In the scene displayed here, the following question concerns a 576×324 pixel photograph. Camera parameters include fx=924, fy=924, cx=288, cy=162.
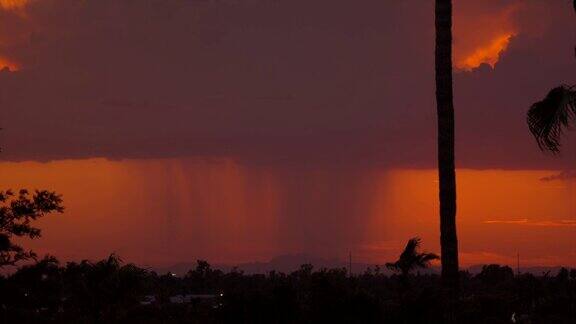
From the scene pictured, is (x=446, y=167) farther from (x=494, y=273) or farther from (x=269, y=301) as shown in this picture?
(x=494, y=273)

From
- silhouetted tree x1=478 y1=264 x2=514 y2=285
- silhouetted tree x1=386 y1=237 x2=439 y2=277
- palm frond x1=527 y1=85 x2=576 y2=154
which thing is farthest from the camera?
silhouetted tree x1=478 y1=264 x2=514 y2=285

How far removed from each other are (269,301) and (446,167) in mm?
4517

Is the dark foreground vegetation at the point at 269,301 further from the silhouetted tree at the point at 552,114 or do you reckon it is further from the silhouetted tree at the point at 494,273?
the silhouetted tree at the point at 494,273

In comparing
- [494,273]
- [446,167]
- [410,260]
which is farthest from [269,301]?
[494,273]

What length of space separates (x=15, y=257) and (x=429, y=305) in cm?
1366

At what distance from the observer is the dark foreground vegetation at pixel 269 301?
17.8 m

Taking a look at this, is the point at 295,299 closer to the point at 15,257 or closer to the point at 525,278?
the point at 15,257

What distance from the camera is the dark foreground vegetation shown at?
701 inches

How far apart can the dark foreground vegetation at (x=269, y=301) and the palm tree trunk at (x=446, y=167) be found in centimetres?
63

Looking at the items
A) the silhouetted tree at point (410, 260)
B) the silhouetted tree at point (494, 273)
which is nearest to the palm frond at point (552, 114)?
the silhouetted tree at point (410, 260)

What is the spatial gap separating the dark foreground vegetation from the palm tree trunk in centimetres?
63

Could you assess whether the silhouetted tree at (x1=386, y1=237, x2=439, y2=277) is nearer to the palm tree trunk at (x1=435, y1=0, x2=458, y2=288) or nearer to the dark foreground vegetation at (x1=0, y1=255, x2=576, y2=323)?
the dark foreground vegetation at (x1=0, y1=255, x2=576, y2=323)

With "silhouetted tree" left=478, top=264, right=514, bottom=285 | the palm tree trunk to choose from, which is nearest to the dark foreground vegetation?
the palm tree trunk

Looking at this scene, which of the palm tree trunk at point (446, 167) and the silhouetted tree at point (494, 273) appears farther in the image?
the silhouetted tree at point (494, 273)
